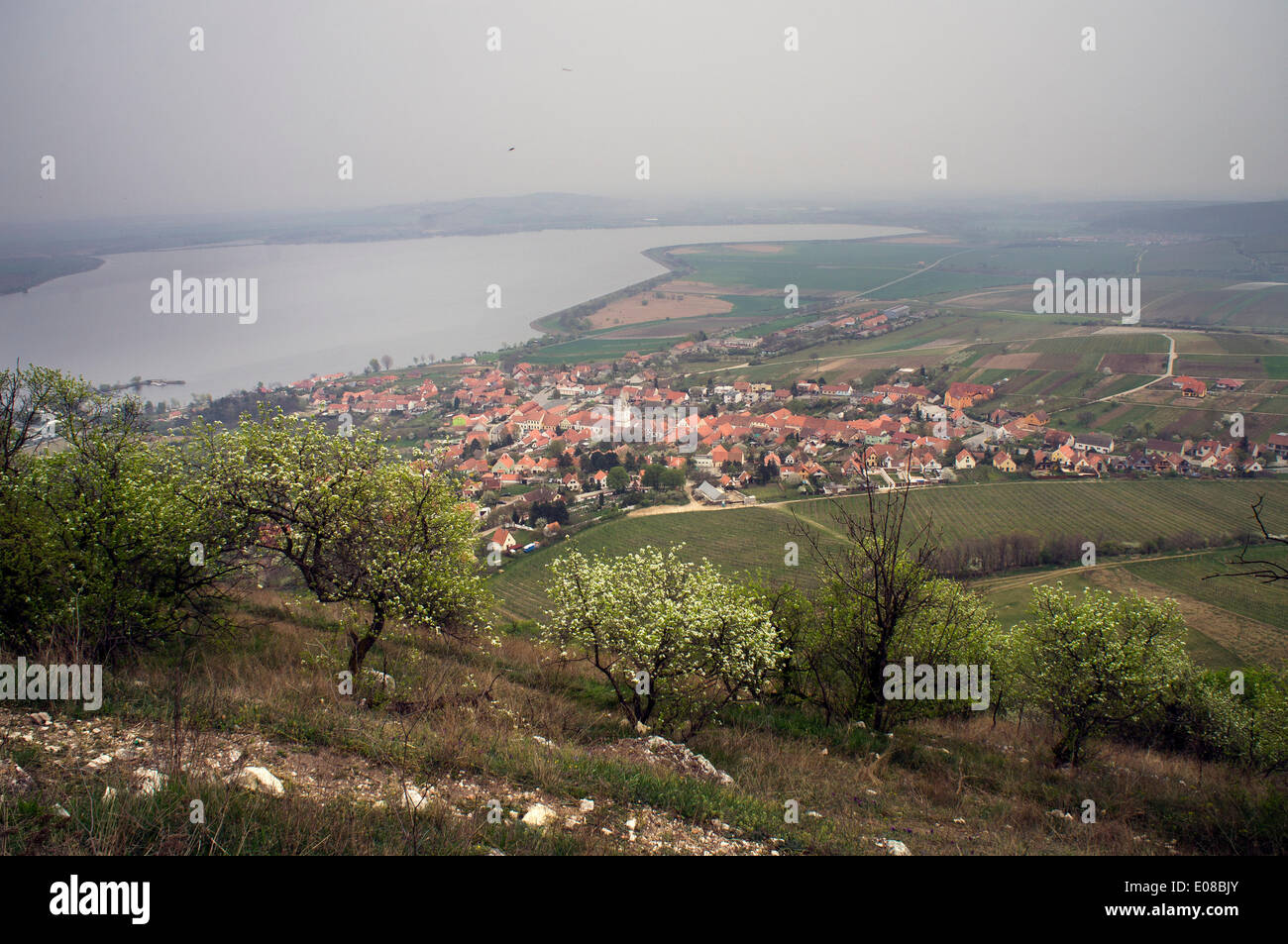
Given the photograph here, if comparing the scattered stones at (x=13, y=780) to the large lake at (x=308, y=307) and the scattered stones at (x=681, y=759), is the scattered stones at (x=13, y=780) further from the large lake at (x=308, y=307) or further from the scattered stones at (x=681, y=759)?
the large lake at (x=308, y=307)

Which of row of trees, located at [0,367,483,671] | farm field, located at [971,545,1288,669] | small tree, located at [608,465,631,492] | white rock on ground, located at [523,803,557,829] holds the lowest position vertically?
farm field, located at [971,545,1288,669]

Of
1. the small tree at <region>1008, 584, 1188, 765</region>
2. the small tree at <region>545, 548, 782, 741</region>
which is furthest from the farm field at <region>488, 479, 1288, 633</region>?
the small tree at <region>545, 548, 782, 741</region>

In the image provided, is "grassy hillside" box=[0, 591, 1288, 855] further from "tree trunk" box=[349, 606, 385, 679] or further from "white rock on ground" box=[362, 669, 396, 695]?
"tree trunk" box=[349, 606, 385, 679]

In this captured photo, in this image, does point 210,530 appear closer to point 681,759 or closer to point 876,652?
point 681,759

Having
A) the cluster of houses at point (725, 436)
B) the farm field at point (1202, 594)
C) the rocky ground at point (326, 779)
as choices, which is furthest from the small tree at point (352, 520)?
the cluster of houses at point (725, 436)

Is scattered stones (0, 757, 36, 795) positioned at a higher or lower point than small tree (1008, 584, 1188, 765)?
higher

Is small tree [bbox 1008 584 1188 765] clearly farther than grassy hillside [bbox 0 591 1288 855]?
Yes

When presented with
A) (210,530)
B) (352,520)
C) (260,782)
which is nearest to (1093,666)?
(260,782)

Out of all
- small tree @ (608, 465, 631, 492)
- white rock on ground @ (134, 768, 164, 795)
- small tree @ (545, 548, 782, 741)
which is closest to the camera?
white rock on ground @ (134, 768, 164, 795)

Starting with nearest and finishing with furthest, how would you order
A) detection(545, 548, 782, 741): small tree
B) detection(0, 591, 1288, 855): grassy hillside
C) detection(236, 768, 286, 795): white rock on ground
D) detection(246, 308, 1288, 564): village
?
detection(0, 591, 1288, 855): grassy hillside
detection(236, 768, 286, 795): white rock on ground
detection(545, 548, 782, 741): small tree
detection(246, 308, 1288, 564): village
